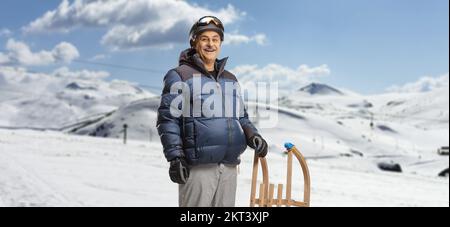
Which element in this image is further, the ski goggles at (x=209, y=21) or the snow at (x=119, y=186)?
the snow at (x=119, y=186)

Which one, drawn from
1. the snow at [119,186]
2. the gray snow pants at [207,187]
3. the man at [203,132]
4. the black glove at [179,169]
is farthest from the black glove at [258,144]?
the snow at [119,186]

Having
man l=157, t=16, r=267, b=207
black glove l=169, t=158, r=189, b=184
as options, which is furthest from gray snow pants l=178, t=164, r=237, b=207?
black glove l=169, t=158, r=189, b=184

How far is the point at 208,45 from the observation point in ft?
13.3

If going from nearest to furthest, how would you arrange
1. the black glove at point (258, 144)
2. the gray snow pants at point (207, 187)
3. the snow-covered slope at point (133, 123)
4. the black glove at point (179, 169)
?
the black glove at point (179, 169) → the gray snow pants at point (207, 187) → the black glove at point (258, 144) → the snow-covered slope at point (133, 123)

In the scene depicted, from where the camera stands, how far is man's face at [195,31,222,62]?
13.3ft

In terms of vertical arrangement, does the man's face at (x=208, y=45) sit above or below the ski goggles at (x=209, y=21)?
below

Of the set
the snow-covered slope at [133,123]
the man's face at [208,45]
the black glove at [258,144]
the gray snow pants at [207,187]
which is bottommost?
the gray snow pants at [207,187]

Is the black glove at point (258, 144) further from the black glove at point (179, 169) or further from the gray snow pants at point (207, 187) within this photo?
the black glove at point (179, 169)

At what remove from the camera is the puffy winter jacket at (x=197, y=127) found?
150 inches

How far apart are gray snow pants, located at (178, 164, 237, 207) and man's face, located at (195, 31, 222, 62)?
868 mm

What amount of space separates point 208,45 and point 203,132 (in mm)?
719

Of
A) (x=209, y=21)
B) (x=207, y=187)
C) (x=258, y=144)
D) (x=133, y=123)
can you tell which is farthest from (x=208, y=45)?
(x=133, y=123)
